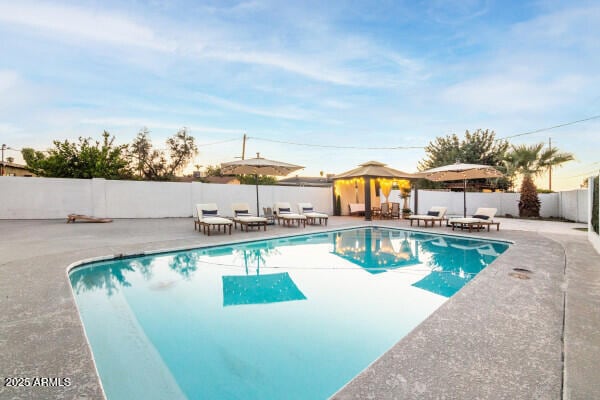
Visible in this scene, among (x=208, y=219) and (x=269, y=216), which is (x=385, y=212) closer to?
(x=269, y=216)

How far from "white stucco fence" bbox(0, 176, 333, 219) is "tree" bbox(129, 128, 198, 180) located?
9649mm

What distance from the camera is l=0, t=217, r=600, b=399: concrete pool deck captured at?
197cm

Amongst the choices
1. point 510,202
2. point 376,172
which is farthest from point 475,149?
point 376,172

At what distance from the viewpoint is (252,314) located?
405 centimetres

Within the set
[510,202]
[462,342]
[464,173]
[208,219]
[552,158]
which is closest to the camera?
[462,342]

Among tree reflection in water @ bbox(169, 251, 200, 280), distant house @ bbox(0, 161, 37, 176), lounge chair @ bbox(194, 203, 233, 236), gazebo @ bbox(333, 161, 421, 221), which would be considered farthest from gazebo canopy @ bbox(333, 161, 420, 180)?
distant house @ bbox(0, 161, 37, 176)

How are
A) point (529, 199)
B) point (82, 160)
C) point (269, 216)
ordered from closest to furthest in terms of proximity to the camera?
point (269, 216) < point (529, 199) < point (82, 160)

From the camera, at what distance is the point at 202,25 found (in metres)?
10.7

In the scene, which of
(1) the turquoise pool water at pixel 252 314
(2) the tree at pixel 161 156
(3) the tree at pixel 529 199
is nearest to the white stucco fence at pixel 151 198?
(3) the tree at pixel 529 199

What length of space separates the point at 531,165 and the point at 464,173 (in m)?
6.97

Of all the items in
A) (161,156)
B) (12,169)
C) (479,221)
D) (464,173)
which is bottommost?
(479,221)

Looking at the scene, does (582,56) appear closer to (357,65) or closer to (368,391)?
(357,65)

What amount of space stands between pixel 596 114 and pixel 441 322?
19.4 meters

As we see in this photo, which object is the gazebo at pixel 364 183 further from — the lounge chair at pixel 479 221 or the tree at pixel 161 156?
the tree at pixel 161 156
